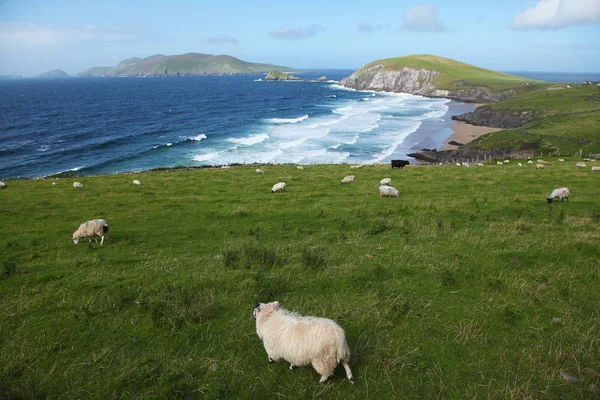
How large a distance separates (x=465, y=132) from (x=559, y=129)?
23.9 metres

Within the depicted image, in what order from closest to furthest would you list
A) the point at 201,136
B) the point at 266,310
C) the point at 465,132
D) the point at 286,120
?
the point at 266,310
the point at 201,136
the point at 465,132
the point at 286,120

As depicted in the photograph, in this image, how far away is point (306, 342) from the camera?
6.92 metres

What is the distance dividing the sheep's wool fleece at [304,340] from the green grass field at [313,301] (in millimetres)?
405

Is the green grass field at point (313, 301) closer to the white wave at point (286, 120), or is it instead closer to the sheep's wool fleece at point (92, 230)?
the sheep's wool fleece at point (92, 230)

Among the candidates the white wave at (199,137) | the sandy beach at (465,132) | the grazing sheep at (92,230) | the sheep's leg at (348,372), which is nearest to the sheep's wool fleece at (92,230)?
the grazing sheep at (92,230)

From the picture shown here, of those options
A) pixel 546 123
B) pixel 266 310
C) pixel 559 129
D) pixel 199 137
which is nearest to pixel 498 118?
pixel 546 123

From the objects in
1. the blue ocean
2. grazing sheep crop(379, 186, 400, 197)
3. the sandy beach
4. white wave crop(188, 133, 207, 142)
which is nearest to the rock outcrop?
the sandy beach

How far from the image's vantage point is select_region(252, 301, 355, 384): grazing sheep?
22.1ft

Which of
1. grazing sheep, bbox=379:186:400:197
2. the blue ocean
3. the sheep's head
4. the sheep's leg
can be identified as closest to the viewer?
the sheep's leg

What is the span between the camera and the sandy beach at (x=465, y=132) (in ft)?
259

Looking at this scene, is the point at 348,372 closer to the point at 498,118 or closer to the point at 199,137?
the point at 199,137

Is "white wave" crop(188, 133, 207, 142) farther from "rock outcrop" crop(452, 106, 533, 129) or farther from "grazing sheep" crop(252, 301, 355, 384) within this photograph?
"rock outcrop" crop(452, 106, 533, 129)

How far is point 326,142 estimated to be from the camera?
7619cm

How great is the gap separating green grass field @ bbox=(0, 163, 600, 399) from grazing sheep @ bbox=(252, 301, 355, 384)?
1.06 feet
